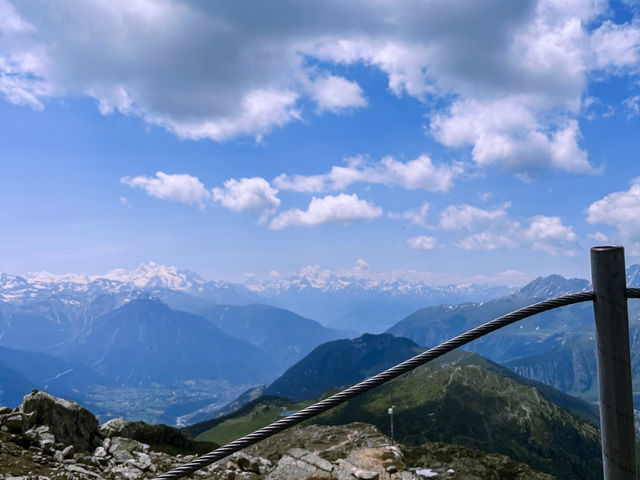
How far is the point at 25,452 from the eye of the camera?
48.6 feet

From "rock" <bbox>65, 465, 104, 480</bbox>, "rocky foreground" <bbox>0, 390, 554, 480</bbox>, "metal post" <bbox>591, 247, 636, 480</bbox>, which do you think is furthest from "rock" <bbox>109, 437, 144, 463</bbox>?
"metal post" <bbox>591, 247, 636, 480</bbox>

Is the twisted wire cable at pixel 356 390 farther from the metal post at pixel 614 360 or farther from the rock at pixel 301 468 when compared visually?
the rock at pixel 301 468

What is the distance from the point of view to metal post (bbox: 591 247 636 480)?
3326mm

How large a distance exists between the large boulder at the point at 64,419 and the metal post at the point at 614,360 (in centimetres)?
2013

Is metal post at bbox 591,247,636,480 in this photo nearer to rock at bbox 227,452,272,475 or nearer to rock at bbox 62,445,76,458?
rock at bbox 227,452,272,475

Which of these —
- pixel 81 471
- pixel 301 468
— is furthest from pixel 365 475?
pixel 81 471

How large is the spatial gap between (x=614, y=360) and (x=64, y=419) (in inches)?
860

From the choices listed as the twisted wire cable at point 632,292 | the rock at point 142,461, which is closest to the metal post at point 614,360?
the twisted wire cable at point 632,292

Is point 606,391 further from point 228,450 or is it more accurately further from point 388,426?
point 388,426

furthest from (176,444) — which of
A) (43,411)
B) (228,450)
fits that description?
(228,450)

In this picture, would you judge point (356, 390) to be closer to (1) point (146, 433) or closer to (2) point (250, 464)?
(2) point (250, 464)

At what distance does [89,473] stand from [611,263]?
16439 millimetres

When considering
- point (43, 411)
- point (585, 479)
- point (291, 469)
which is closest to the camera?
point (291, 469)

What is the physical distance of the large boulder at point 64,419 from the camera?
1842 centimetres
